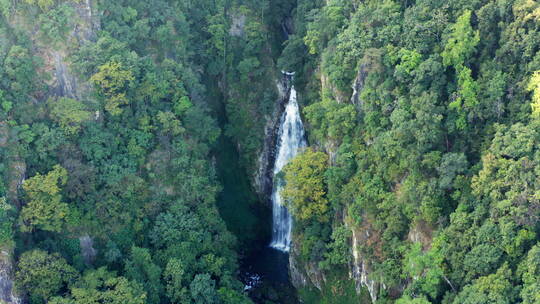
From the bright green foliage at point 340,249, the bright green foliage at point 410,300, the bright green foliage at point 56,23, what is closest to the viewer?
the bright green foliage at point 410,300

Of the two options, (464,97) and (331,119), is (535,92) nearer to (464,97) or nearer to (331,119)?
(464,97)

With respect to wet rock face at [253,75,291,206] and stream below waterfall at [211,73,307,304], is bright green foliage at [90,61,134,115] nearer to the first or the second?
stream below waterfall at [211,73,307,304]

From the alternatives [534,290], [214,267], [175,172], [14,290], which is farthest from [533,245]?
[14,290]

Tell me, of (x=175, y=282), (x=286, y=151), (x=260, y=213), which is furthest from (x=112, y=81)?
(x=260, y=213)

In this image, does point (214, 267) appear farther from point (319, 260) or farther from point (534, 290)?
point (534, 290)

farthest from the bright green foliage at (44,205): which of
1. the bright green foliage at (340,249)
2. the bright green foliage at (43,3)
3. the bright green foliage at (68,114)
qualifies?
the bright green foliage at (340,249)

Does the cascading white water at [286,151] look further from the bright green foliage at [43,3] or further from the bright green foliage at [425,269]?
the bright green foliage at [43,3]
